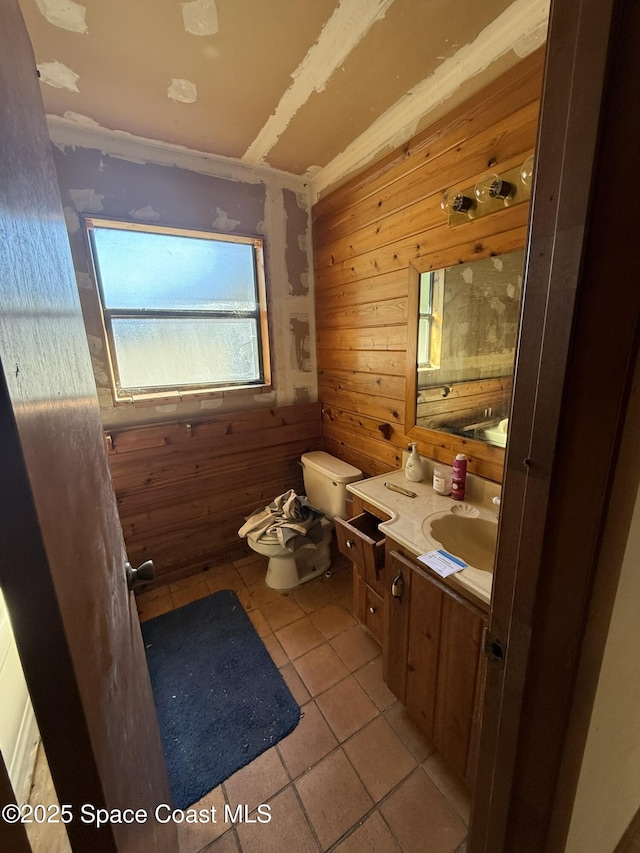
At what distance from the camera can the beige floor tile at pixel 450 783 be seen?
1.10 meters

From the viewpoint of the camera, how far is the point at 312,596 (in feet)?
6.64

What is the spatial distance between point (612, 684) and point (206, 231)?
2.44 meters

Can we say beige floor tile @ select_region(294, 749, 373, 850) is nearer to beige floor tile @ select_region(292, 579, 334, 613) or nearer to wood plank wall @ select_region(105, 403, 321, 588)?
beige floor tile @ select_region(292, 579, 334, 613)

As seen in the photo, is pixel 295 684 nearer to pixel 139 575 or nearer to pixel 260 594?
pixel 260 594

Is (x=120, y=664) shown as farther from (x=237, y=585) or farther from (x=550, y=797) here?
(x=237, y=585)

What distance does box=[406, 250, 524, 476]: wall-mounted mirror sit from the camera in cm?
133

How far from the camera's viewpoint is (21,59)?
0.55 metres

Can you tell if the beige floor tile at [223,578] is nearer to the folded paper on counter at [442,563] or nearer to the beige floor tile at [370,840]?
the beige floor tile at [370,840]

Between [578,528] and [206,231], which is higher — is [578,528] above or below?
below

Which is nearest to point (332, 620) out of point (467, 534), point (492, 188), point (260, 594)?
point (260, 594)

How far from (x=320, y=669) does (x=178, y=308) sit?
6.87ft

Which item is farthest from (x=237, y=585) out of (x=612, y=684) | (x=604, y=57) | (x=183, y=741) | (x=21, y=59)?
(x=604, y=57)

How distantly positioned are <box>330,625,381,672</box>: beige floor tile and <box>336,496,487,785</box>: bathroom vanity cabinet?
0.26 m

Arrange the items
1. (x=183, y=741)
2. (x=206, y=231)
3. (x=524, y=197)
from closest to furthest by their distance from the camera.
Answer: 1. (x=524, y=197)
2. (x=183, y=741)
3. (x=206, y=231)
